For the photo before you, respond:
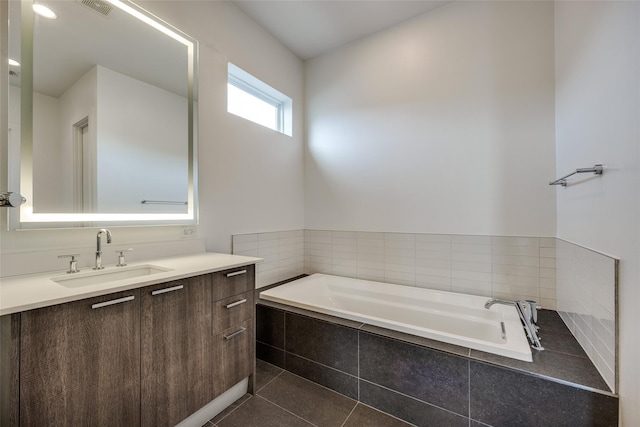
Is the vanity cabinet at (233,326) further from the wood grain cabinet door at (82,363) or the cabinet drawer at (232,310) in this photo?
the wood grain cabinet door at (82,363)

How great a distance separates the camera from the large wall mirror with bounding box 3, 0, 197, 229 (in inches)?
50.4

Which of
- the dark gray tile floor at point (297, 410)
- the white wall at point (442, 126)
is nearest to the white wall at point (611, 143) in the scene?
the white wall at point (442, 126)

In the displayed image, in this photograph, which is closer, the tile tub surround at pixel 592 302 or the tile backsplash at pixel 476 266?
the tile tub surround at pixel 592 302

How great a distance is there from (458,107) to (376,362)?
2.13 meters

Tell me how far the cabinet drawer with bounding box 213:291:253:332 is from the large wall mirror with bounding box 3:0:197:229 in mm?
747

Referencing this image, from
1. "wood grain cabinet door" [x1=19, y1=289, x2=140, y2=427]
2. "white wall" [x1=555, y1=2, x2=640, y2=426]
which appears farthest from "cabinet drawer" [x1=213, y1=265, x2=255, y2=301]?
"white wall" [x1=555, y1=2, x2=640, y2=426]

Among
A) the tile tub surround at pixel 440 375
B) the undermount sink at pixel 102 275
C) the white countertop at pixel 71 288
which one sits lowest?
the tile tub surround at pixel 440 375

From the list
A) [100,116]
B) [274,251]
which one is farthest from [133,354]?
[274,251]

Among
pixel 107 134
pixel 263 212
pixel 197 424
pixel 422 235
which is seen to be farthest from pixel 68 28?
pixel 422 235

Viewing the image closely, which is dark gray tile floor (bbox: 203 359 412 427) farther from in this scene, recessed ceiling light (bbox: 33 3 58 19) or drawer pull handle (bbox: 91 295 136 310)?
recessed ceiling light (bbox: 33 3 58 19)

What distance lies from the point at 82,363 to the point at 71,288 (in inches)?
11.3

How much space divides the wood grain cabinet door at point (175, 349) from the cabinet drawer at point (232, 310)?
5cm

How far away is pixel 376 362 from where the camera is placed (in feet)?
5.18

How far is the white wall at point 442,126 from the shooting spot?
1978 millimetres
